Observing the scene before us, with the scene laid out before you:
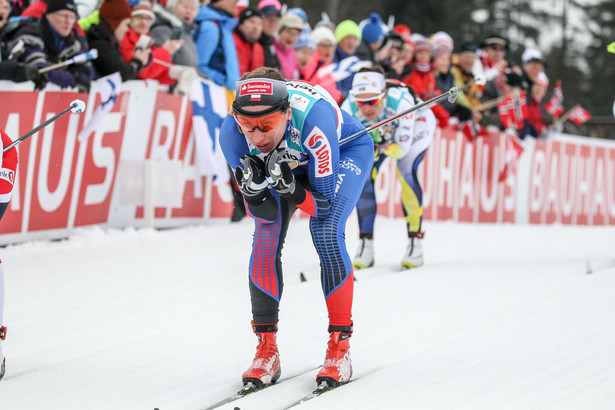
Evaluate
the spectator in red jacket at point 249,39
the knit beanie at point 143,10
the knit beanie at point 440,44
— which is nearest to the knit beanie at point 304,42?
the spectator in red jacket at point 249,39

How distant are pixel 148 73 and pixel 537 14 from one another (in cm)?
2720

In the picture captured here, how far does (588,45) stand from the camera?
34312 millimetres

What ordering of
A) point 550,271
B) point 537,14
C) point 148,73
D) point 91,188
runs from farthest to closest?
point 537,14, point 148,73, point 91,188, point 550,271

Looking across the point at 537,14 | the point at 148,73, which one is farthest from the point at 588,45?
the point at 148,73

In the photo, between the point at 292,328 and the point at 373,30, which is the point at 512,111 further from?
the point at 292,328

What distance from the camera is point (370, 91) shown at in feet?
23.3

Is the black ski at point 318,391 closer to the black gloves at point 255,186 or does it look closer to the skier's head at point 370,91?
the black gloves at point 255,186

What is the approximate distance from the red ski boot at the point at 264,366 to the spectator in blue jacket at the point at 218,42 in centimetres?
636

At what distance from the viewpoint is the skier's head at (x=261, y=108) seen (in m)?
3.97

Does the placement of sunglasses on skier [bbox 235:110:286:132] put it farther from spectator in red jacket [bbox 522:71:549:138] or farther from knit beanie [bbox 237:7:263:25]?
spectator in red jacket [bbox 522:71:549:138]

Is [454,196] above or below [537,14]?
below

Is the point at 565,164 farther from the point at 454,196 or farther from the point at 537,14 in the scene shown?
the point at 537,14

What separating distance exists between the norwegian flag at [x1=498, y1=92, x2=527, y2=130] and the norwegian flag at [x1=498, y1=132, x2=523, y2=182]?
0.20 meters

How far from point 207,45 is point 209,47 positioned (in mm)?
32
